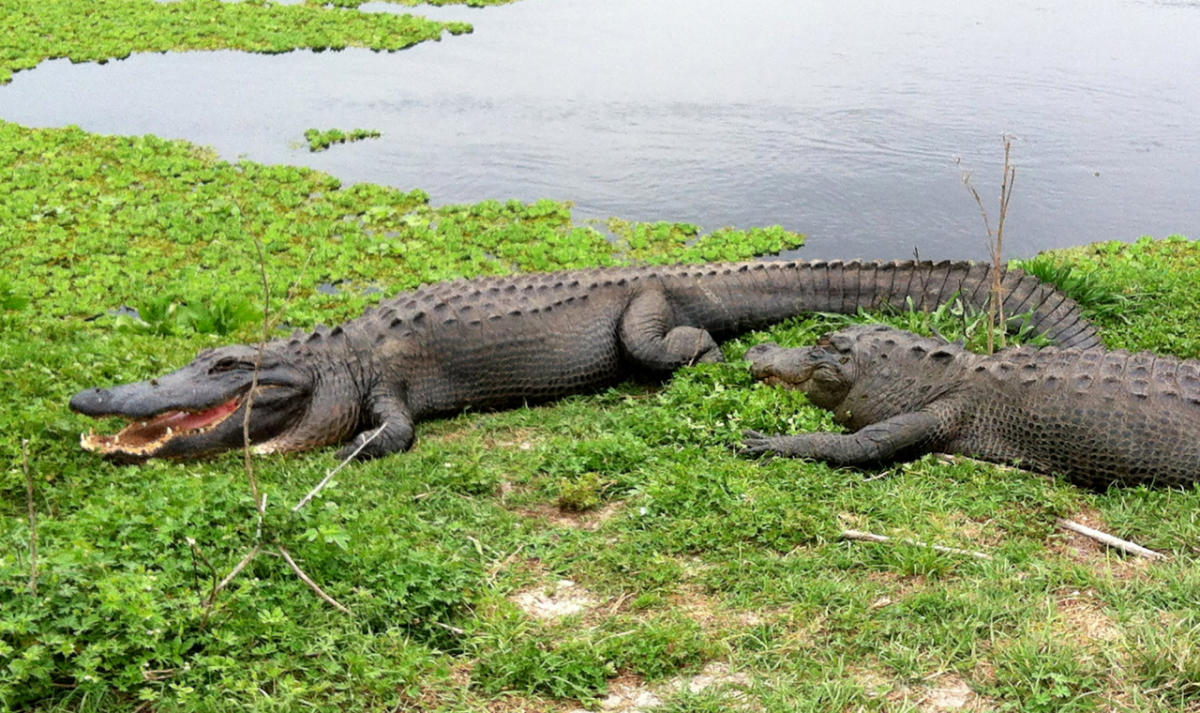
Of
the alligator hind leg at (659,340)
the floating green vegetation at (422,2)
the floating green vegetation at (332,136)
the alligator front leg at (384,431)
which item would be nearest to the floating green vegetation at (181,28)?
the floating green vegetation at (422,2)

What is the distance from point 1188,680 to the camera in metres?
3.32

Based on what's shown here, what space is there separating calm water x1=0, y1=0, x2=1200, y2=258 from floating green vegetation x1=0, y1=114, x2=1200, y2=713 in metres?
3.45

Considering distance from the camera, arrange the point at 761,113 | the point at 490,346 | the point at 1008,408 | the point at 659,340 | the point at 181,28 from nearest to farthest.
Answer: the point at 1008,408 → the point at 490,346 → the point at 659,340 → the point at 761,113 → the point at 181,28

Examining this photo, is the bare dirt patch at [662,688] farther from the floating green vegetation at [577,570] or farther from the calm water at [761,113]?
the calm water at [761,113]

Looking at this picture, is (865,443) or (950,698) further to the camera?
(865,443)

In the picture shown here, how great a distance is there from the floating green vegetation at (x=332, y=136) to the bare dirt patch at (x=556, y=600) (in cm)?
952

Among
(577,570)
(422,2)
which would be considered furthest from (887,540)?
(422,2)

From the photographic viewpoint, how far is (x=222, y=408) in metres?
5.96

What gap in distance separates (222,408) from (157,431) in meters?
0.37

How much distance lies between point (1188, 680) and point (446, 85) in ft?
44.7

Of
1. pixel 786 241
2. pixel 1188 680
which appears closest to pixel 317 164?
pixel 786 241

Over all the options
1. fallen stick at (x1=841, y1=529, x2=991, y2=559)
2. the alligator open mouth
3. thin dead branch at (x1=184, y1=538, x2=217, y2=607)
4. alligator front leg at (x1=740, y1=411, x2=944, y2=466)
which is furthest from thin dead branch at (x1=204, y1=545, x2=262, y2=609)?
alligator front leg at (x1=740, y1=411, x2=944, y2=466)

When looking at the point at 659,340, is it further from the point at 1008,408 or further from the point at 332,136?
the point at 332,136

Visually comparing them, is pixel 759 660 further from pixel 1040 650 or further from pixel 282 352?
pixel 282 352
